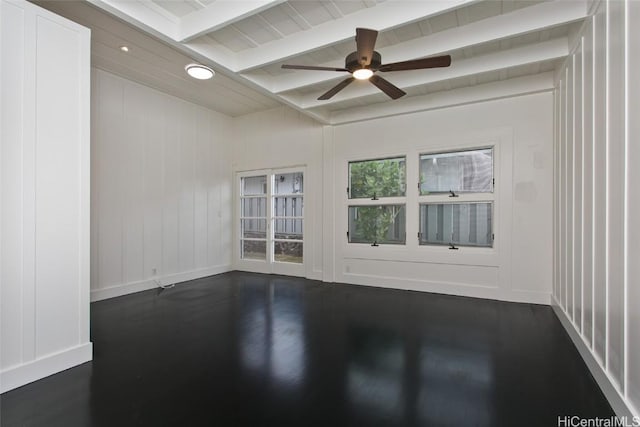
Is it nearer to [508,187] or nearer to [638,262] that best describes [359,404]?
[638,262]

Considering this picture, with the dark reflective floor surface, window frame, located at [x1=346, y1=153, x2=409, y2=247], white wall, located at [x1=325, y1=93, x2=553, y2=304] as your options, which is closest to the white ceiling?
white wall, located at [x1=325, y1=93, x2=553, y2=304]

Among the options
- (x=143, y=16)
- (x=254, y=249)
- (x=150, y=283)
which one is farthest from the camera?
(x=254, y=249)

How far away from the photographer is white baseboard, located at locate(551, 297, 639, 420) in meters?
1.89

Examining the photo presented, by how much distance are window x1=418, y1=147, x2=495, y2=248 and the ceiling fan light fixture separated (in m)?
2.50

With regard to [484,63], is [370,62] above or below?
below

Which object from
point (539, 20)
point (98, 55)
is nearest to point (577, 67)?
point (539, 20)

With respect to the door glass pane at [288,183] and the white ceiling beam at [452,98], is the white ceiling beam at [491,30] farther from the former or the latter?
the door glass pane at [288,183]

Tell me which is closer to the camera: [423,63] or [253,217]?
[423,63]

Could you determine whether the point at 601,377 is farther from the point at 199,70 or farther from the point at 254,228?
the point at 254,228

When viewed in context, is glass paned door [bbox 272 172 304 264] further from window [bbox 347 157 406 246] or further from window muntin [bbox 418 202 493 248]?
window muntin [bbox 418 202 493 248]

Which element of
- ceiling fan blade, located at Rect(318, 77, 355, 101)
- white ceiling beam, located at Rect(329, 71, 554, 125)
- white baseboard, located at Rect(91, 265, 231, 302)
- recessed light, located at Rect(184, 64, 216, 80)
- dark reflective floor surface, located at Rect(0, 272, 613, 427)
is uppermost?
recessed light, located at Rect(184, 64, 216, 80)

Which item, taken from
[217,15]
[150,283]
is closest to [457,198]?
[217,15]

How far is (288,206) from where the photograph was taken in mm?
6512

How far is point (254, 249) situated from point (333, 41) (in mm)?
4740
